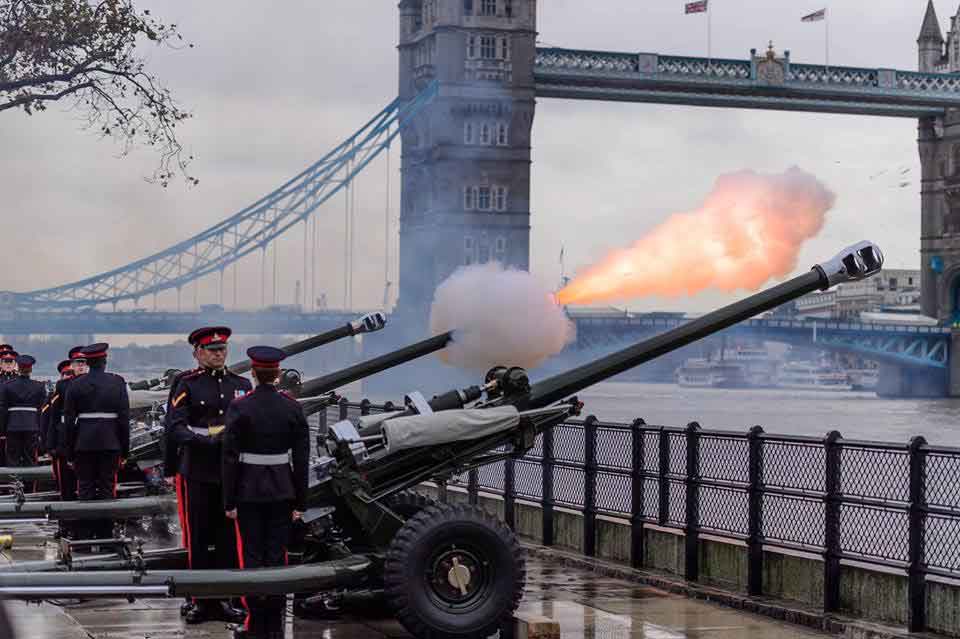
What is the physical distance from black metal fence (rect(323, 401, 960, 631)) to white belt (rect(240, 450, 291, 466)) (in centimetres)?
364

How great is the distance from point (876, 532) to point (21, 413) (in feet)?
33.8

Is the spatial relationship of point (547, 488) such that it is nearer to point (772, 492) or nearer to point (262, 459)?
point (772, 492)

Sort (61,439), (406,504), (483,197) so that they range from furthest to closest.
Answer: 1. (483,197)
2. (61,439)
3. (406,504)

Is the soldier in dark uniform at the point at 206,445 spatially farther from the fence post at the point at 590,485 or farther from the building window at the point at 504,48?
the building window at the point at 504,48

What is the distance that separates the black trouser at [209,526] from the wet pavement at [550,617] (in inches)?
16.0

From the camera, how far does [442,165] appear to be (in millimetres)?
109562

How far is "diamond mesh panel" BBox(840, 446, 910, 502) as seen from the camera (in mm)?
10797

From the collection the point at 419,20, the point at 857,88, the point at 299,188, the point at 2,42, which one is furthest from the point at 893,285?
the point at 2,42

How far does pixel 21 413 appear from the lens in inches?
723

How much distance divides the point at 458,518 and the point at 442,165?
101 m

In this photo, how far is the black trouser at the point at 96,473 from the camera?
44.6 ft

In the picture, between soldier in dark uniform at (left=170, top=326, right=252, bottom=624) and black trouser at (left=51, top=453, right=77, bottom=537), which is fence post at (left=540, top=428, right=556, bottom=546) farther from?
soldier in dark uniform at (left=170, top=326, right=252, bottom=624)

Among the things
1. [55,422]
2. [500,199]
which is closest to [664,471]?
[55,422]

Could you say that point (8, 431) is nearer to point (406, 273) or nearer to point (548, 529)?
point (548, 529)
